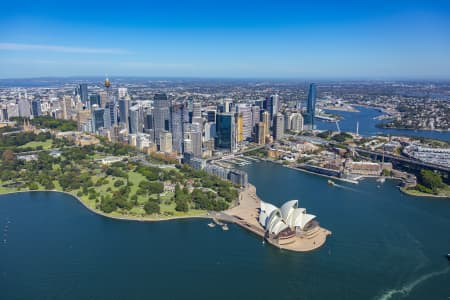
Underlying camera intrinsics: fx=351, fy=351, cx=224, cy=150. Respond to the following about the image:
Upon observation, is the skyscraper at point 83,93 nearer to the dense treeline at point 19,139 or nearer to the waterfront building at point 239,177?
the dense treeline at point 19,139

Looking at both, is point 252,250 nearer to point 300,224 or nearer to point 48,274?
point 300,224

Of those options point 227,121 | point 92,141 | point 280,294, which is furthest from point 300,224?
point 92,141

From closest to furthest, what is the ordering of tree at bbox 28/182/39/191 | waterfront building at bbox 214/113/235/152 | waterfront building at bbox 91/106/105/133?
1. tree at bbox 28/182/39/191
2. waterfront building at bbox 214/113/235/152
3. waterfront building at bbox 91/106/105/133

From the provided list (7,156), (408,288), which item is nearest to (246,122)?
(7,156)

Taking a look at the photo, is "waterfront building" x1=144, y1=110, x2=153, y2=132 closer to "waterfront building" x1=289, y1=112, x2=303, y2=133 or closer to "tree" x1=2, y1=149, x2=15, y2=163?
"tree" x1=2, y1=149, x2=15, y2=163

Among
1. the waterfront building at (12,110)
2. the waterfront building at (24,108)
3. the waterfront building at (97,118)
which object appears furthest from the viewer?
the waterfront building at (24,108)

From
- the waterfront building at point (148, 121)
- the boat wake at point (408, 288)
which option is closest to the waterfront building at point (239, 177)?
the boat wake at point (408, 288)

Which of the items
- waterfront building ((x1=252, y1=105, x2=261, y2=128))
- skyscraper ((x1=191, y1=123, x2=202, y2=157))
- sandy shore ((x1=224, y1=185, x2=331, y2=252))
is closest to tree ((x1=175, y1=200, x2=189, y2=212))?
sandy shore ((x1=224, y1=185, x2=331, y2=252))

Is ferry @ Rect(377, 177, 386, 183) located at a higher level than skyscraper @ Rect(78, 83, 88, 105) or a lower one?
lower
